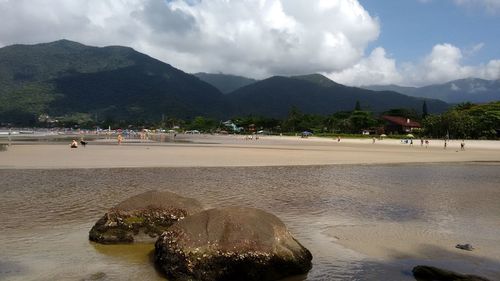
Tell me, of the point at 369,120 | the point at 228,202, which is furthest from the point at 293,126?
the point at 228,202

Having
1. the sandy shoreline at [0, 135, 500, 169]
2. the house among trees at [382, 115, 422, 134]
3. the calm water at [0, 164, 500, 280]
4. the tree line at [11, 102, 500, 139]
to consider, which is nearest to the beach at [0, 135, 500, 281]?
the calm water at [0, 164, 500, 280]

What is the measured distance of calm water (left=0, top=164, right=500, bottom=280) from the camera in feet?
29.8

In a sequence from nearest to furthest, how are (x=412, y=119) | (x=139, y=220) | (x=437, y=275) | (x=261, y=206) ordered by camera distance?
(x=437, y=275) < (x=139, y=220) < (x=261, y=206) < (x=412, y=119)

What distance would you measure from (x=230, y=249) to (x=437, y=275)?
12.9ft

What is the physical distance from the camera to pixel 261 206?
16219 mm

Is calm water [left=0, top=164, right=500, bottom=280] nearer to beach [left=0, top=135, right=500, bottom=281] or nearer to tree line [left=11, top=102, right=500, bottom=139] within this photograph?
beach [left=0, top=135, right=500, bottom=281]

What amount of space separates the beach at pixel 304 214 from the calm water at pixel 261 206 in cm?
3

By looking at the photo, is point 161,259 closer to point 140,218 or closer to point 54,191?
point 140,218

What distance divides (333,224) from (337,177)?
1348 centimetres

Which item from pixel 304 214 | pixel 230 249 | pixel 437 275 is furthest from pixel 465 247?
pixel 230 249

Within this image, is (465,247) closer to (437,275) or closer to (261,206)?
(437,275)

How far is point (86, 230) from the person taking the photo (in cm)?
1211

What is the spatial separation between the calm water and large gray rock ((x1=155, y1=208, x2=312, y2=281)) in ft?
1.70

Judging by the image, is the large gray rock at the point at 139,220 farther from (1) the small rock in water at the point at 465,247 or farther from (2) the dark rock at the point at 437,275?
(1) the small rock in water at the point at 465,247
